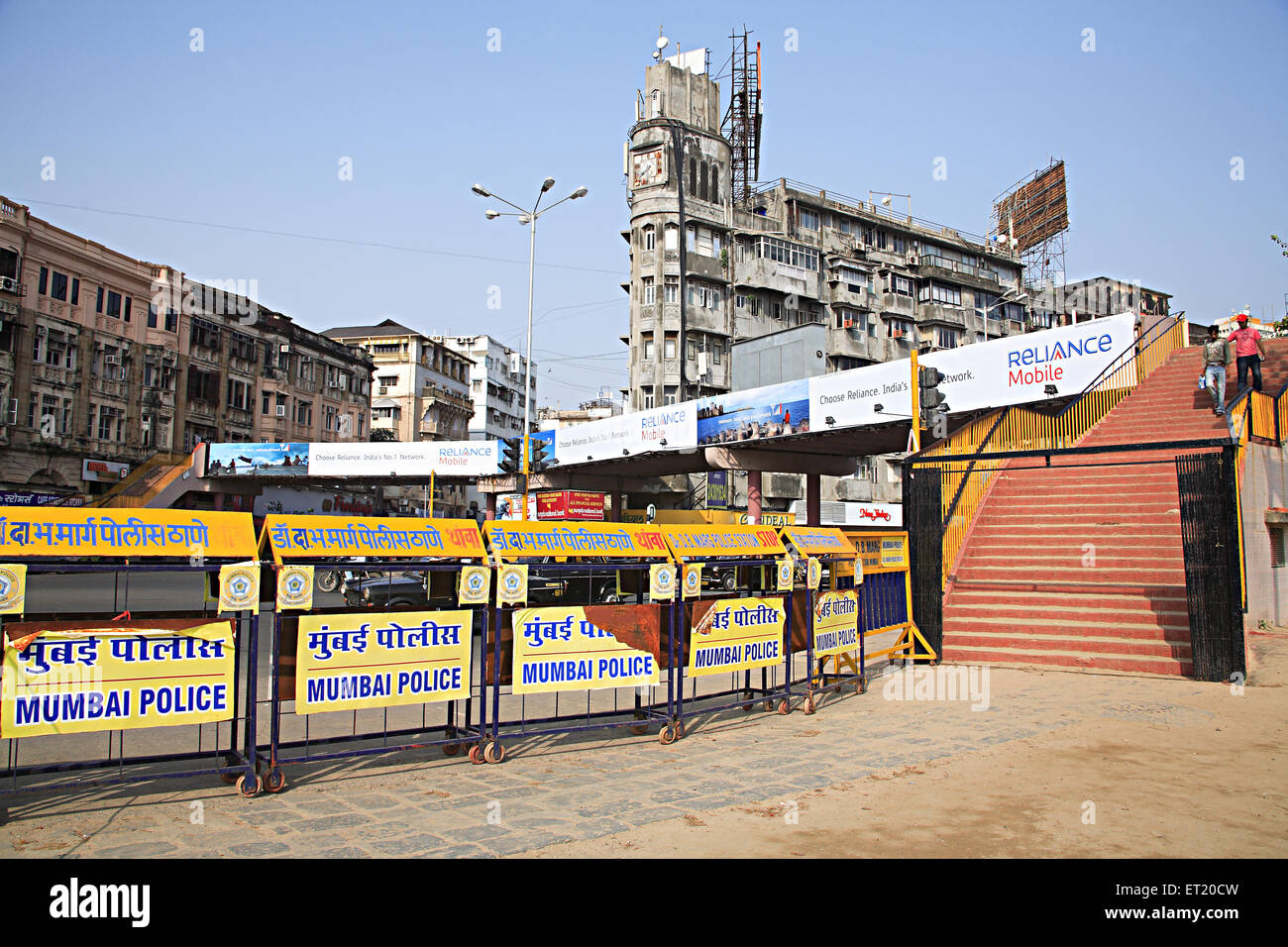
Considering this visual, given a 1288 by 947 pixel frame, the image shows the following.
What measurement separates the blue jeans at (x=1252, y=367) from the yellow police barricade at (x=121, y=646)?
18898 mm

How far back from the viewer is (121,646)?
6.21 metres

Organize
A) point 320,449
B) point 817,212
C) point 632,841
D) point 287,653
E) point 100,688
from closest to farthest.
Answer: point 632,841 → point 100,688 → point 287,653 → point 320,449 → point 817,212

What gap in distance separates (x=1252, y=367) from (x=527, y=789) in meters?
17.6

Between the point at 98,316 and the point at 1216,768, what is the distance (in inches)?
1933

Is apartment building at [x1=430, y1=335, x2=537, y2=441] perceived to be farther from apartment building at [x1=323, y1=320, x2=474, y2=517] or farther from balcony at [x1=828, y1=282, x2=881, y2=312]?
balcony at [x1=828, y1=282, x2=881, y2=312]

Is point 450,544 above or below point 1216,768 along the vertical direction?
above

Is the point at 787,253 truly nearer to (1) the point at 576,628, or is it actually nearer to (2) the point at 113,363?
(2) the point at 113,363

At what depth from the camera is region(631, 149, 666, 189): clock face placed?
2148 inches

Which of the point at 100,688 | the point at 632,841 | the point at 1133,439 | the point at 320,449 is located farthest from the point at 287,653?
the point at 320,449

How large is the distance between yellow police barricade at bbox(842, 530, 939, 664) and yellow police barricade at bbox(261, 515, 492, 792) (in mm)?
6149

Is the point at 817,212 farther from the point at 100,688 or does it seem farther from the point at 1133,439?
the point at 100,688

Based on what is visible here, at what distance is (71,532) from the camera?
610 cm

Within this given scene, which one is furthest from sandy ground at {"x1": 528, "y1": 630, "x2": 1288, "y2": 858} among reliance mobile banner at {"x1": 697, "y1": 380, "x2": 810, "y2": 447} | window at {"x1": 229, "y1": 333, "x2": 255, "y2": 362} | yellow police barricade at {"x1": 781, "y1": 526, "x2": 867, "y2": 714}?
window at {"x1": 229, "y1": 333, "x2": 255, "y2": 362}
